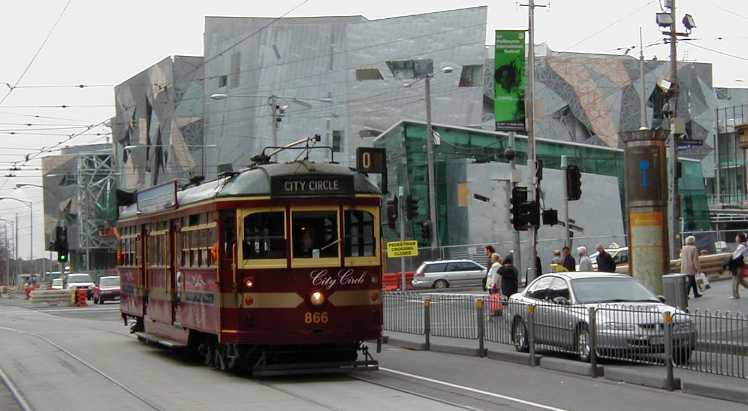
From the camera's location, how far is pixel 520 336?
63.4 feet

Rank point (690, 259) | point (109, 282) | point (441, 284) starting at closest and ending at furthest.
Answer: point (690, 259) → point (441, 284) → point (109, 282)

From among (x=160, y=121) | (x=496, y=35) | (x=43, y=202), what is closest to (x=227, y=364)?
(x=496, y=35)

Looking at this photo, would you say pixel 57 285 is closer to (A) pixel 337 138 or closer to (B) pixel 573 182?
(A) pixel 337 138

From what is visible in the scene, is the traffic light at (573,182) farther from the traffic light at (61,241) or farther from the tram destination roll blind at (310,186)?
the traffic light at (61,241)

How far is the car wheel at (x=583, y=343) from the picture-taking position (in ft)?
56.0

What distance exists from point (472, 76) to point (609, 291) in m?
58.1

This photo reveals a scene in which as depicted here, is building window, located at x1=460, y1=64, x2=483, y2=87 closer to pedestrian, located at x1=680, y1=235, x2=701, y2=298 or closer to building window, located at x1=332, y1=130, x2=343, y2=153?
building window, located at x1=332, y1=130, x2=343, y2=153

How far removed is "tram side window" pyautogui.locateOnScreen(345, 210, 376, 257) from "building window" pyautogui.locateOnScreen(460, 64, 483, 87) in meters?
59.4

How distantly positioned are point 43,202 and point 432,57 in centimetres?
5792

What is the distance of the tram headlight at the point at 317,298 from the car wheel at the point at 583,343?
162 inches

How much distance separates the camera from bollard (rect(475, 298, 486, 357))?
2002cm

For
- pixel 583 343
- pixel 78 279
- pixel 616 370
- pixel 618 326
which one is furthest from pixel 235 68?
pixel 616 370

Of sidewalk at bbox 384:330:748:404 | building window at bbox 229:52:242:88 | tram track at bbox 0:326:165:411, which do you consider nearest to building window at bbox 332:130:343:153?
building window at bbox 229:52:242:88

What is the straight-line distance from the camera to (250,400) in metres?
14.1
